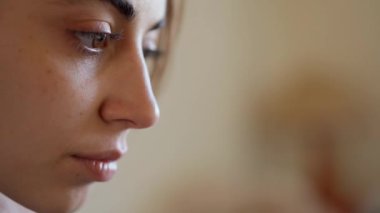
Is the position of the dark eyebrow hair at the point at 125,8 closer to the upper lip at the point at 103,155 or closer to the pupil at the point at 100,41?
the pupil at the point at 100,41

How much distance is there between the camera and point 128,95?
560 mm

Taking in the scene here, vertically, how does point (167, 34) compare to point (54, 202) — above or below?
above

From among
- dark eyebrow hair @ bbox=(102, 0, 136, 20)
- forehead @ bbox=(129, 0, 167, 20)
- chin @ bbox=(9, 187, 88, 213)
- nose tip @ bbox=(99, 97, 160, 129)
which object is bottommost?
chin @ bbox=(9, 187, 88, 213)

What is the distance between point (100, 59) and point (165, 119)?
77 cm

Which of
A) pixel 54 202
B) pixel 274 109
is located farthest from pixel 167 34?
pixel 274 109

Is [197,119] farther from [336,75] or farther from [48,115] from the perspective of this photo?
[48,115]

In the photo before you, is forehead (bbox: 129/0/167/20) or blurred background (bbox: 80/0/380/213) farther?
blurred background (bbox: 80/0/380/213)

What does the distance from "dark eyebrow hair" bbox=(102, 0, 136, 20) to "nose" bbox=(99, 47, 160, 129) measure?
1.8 inches

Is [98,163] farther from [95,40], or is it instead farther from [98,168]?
[95,40]

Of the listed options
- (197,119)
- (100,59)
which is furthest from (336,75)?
(100,59)

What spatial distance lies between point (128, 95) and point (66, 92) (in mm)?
70

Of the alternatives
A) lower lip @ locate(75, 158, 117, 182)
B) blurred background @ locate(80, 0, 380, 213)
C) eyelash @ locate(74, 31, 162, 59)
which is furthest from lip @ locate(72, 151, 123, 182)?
blurred background @ locate(80, 0, 380, 213)

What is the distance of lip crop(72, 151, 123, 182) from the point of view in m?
0.56

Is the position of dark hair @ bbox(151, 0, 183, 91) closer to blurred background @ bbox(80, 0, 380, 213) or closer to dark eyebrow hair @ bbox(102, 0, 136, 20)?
dark eyebrow hair @ bbox(102, 0, 136, 20)
